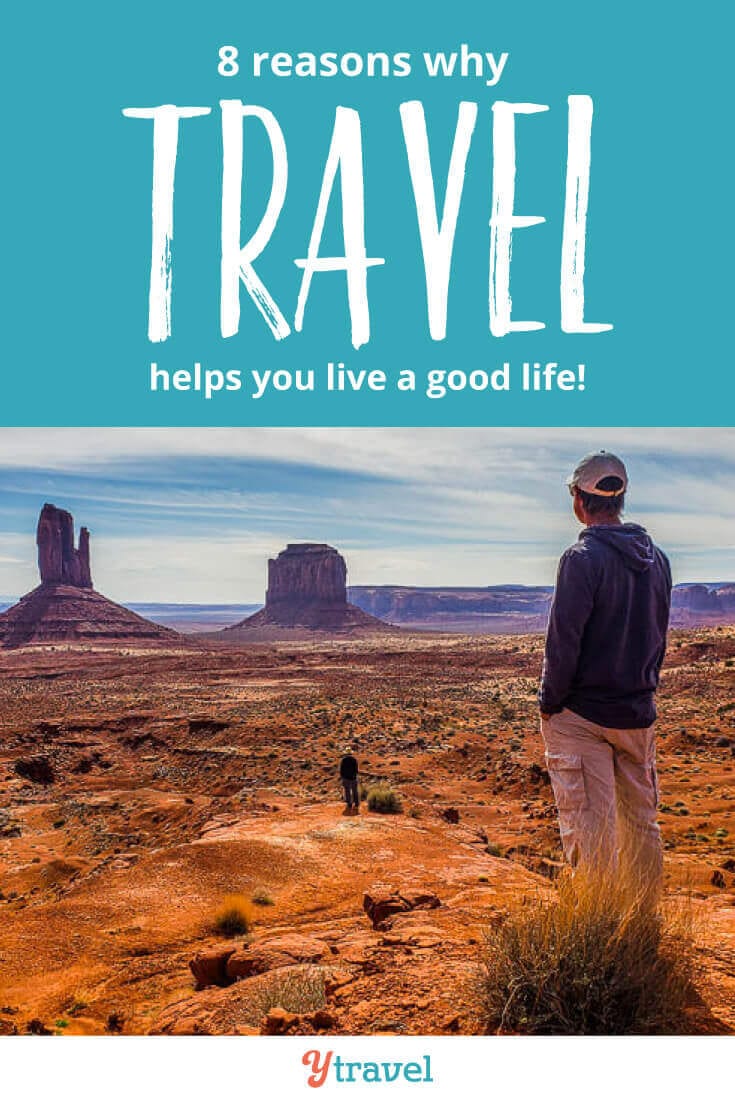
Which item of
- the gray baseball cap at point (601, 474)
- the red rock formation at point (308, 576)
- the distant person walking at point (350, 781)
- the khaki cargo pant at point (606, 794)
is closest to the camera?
the khaki cargo pant at point (606, 794)

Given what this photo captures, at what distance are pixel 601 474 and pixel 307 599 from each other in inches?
5705

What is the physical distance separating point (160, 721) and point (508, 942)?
27730mm

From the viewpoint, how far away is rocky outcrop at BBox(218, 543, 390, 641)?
5458 inches

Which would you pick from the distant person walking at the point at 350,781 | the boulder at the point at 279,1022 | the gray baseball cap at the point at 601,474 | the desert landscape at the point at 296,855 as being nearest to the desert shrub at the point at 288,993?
the desert landscape at the point at 296,855

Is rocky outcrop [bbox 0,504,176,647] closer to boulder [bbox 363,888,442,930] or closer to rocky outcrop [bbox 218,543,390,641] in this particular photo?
rocky outcrop [bbox 218,543,390,641]

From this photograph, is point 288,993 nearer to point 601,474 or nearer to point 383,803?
point 601,474

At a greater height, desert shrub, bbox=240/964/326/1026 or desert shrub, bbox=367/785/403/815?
desert shrub, bbox=240/964/326/1026

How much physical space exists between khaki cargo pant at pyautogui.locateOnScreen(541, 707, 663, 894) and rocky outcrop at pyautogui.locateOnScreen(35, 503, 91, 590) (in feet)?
368

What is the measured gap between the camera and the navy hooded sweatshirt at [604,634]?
123 inches

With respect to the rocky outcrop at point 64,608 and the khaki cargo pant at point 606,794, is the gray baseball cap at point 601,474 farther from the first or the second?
the rocky outcrop at point 64,608

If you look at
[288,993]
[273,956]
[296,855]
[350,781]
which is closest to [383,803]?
[350,781]

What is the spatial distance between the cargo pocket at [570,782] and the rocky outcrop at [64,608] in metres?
94.2

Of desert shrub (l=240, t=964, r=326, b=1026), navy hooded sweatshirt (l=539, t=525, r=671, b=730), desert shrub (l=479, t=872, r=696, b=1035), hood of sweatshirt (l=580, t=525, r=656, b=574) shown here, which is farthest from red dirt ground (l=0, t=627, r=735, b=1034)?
hood of sweatshirt (l=580, t=525, r=656, b=574)

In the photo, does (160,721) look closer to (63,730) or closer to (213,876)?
(63,730)
